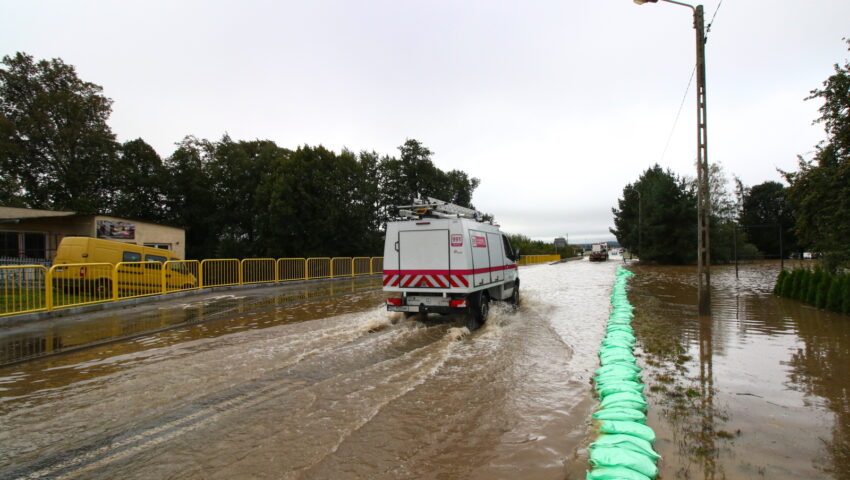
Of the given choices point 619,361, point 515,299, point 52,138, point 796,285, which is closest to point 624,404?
point 619,361

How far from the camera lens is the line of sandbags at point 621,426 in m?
2.92

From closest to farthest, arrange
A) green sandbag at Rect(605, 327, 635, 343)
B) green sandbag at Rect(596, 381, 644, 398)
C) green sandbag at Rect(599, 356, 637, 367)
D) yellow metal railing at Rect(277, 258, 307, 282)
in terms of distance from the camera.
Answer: green sandbag at Rect(596, 381, 644, 398), green sandbag at Rect(599, 356, 637, 367), green sandbag at Rect(605, 327, 635, 343), yellow metal railing at Rect(277, 258, 307, 282)

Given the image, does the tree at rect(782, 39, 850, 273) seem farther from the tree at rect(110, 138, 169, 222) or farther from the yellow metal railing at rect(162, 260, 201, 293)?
the tree at rect(110, 138, 169, 222)

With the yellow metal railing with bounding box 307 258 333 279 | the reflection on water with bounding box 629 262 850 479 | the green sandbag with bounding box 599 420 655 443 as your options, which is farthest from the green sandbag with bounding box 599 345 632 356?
the yellow metal railing with bounding box 307 258 333 279

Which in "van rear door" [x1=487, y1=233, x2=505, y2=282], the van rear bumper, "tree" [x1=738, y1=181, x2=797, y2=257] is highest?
"tree" [x1=738, y1=181, x2=797, y2=257]

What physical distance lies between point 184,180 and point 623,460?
162 feet

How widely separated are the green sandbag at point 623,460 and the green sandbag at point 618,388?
146cm

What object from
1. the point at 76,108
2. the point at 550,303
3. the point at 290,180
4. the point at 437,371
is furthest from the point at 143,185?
the point at 437,371

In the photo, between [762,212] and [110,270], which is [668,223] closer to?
[762,212]

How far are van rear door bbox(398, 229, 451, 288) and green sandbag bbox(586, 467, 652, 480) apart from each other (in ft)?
20.0

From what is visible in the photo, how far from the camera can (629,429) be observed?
138 inches

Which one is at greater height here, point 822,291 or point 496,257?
point 496,257

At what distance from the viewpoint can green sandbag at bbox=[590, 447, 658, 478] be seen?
115 inches

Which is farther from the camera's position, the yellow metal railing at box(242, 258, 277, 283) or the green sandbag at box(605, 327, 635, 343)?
the yellow metal railing at box(242, 258, 277, 283)
